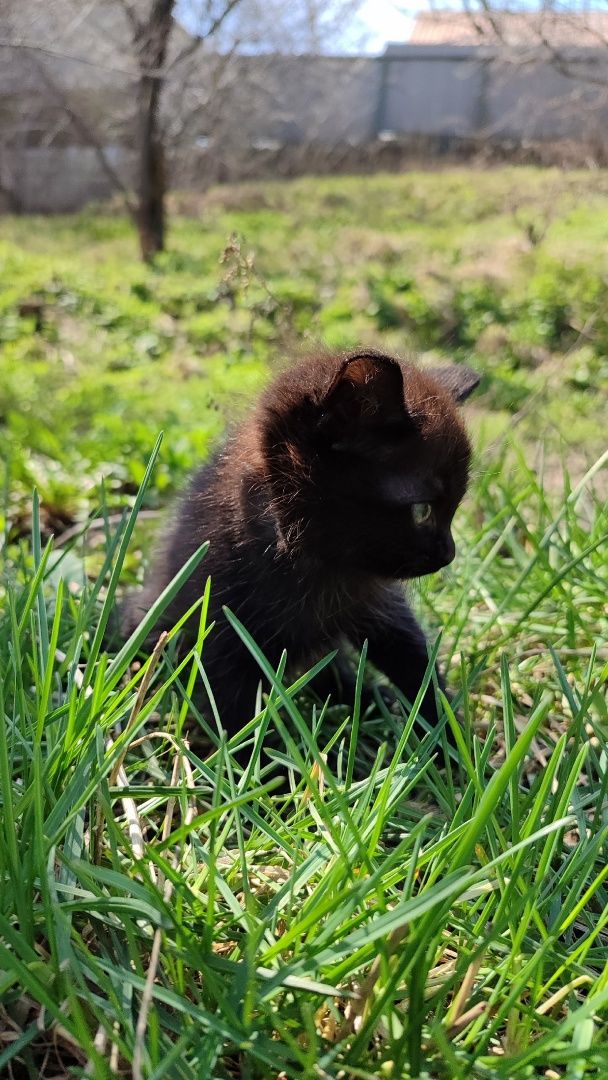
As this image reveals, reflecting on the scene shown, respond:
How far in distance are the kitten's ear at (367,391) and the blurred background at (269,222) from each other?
2.14 feet

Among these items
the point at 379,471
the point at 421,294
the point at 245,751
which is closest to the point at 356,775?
the point at 245,751

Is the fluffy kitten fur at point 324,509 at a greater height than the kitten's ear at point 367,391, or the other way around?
the kitten's ear at point 367,391

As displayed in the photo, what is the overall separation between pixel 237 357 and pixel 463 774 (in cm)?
531

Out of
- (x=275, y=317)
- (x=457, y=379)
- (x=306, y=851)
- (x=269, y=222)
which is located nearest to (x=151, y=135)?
(x=269, y=222)

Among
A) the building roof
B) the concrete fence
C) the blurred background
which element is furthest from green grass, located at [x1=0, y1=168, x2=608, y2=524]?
the concrete fence

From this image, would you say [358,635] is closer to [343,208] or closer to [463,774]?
[463,774]

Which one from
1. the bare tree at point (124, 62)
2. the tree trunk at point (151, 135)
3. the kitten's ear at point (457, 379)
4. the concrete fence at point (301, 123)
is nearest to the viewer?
the kitten's ear at point (457, 379)

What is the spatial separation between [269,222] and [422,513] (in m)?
13.9

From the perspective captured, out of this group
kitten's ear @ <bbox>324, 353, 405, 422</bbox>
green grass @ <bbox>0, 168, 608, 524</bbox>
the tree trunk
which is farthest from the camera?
the tree trunk

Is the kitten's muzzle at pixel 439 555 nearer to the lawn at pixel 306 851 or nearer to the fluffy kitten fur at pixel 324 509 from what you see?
the fluffy kitten fur at pixel 324 509

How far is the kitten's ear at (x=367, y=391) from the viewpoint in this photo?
4.75 ft

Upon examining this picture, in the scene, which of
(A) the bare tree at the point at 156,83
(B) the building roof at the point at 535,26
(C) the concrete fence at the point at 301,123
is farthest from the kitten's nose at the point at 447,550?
(C) the concrete fence at the point at 301,123

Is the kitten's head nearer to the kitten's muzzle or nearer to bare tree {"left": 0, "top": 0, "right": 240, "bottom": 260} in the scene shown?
the kitten's muzzle

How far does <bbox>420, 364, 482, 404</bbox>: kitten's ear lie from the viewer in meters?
1.79
